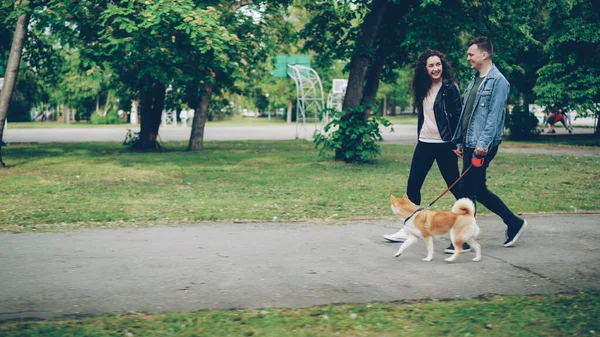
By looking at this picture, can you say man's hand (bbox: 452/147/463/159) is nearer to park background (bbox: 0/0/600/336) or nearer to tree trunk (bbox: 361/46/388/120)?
park background (bbox: 0/0/600/336)

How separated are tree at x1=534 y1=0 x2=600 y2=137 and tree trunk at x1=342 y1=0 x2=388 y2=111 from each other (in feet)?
42.9

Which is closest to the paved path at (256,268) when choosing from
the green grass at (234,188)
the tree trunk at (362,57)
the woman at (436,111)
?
the woman at (436,111)

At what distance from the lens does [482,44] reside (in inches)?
240

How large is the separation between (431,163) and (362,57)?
10.3 metres

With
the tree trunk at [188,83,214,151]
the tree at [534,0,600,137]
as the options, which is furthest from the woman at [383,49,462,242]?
the tree at [534,0,600,137]

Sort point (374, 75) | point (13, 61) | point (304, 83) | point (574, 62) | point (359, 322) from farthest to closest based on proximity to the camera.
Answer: point (304, 83) → point (574, 62) → point (374, 75) → point (13, 61) → point (359, 322)

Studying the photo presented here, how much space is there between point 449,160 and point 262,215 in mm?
2896

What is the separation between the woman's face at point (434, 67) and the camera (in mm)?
6461

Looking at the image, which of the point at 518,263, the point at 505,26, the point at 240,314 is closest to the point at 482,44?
the point at 518,263

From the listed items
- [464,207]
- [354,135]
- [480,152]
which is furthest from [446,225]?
[354,135]

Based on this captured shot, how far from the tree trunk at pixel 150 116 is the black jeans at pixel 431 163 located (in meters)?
17.4

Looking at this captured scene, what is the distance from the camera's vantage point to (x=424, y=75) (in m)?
6.64

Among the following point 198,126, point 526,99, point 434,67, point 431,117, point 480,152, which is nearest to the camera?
point 480,152

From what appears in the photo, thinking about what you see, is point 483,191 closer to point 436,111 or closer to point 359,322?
point 436,111
